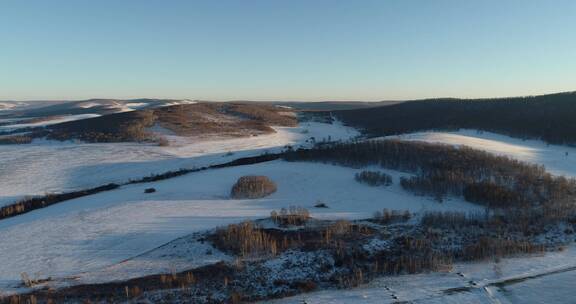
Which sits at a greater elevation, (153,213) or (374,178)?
(374,178)

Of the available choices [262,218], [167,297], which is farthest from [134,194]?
[167,297]

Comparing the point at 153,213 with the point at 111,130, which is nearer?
the point at 153,213

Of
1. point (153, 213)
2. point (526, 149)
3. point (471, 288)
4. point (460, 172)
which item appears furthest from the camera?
point (526, 149)

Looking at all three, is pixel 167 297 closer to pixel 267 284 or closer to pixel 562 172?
pixel 267 284

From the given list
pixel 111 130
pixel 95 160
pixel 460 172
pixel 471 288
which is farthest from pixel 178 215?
pixel 111 130

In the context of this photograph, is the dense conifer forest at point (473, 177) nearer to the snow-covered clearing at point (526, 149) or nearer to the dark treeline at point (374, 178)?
the dark treeline at point (374, 178)

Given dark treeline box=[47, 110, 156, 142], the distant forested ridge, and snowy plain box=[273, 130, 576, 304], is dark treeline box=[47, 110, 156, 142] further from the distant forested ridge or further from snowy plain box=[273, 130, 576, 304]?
snowy plain box=[273, 130, 576, 304]

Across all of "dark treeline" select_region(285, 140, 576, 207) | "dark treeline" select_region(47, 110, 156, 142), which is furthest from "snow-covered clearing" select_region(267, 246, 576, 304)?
"dark treeline" select_region(47, 110, 156, 142)

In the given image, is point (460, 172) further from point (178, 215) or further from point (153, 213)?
point (153, 213)
